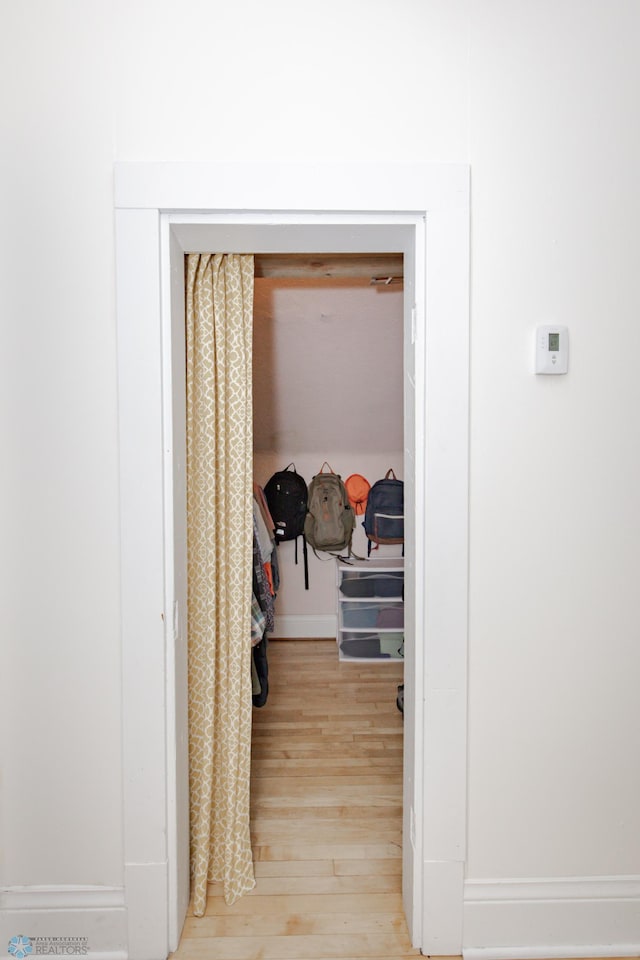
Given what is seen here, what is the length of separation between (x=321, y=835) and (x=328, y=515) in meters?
2.19

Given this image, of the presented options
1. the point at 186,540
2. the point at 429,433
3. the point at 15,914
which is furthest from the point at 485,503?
the point at 15,914

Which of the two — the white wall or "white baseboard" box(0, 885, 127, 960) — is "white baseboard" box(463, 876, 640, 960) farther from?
"white baseboard" box(0, 885, 127, 960)

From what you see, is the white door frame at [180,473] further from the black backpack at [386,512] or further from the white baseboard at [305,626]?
the white baseboard at [305,626]

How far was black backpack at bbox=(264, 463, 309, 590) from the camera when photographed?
157 inches

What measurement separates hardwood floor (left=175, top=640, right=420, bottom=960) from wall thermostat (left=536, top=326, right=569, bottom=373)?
5.29 feet

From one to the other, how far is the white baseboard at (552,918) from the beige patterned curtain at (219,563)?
2.30 ft

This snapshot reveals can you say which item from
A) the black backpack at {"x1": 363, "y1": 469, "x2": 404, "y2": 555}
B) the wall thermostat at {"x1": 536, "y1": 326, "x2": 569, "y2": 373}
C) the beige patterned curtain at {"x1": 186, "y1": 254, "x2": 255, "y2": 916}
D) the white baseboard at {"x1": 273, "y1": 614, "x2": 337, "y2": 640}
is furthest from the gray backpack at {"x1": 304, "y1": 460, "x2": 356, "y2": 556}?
the wall thermostat at {"x1": 536, "y1": 326, "x2": 569, "y2": 373}

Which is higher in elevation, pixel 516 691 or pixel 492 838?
pixel 516 691

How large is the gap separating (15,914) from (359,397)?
109 inches

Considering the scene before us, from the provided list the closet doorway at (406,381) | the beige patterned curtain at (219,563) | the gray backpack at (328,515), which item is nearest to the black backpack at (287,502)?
the gray backpack at (328,515)

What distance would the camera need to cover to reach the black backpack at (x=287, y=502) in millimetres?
3990

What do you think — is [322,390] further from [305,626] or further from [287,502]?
[305,626]

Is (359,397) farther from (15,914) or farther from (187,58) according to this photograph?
(15,914)

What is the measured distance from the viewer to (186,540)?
169 centimetres
